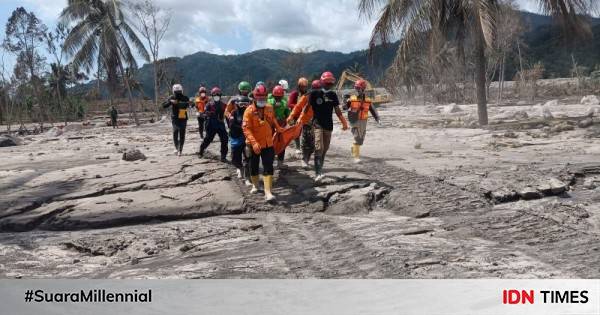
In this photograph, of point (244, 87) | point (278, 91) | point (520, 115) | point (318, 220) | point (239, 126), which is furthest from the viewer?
point (520, 115)

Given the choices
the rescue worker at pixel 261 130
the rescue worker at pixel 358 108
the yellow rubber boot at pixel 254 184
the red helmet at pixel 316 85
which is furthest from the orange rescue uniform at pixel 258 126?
the rescue worker at pixel 358 108

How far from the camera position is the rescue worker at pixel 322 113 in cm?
736

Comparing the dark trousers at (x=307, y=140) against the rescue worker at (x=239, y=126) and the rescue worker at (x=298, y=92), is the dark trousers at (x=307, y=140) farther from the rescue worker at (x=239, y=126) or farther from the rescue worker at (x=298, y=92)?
the rescue worker at (x=239, y=126)

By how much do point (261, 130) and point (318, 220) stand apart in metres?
1.48

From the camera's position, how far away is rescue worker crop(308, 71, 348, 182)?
7359mm

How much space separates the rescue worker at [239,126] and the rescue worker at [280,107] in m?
0.56

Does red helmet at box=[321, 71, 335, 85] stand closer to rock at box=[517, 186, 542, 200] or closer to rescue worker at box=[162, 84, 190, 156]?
rock at box=[517, 186, 542, 200]

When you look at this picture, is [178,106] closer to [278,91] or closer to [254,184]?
[278,91]

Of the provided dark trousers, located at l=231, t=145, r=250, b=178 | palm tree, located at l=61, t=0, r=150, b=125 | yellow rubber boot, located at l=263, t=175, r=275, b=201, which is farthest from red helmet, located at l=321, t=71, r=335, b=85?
palm tree, located at l=61, t=0, r=150, b=125

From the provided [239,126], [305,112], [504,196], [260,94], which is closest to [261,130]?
[260,94]

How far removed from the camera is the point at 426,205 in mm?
6039

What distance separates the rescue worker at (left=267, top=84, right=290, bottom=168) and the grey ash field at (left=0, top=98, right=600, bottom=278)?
1.04 feet

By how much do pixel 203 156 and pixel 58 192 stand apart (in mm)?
2969

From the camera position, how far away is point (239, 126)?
7.40m
